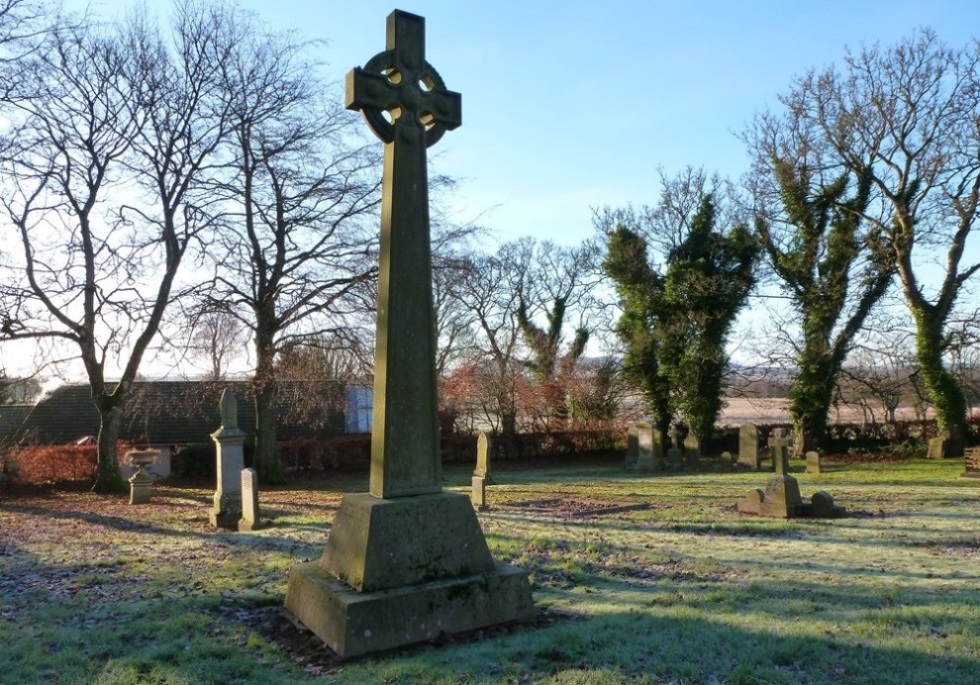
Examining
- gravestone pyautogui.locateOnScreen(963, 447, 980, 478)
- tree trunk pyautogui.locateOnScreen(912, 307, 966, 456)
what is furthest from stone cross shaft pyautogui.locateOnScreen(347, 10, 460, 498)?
tree trunk pyautogui.locateOnScreen(912, 307, 966, 456)

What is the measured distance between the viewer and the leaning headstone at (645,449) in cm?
2497

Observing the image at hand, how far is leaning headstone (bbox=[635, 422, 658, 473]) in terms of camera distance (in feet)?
81.9

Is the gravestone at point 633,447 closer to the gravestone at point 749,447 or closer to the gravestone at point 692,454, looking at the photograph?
the gravestone at point 692,454

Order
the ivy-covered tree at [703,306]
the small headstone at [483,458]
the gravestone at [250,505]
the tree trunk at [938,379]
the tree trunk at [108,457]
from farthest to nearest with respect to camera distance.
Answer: the ivy-covered tree at [703,306], the tree trunk at [938,379], the tree trunk at [108,457], the small headstone at [483,458], the gravestone at [250,505]

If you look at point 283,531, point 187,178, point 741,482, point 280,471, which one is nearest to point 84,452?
point 280,471

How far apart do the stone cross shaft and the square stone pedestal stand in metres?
0.23

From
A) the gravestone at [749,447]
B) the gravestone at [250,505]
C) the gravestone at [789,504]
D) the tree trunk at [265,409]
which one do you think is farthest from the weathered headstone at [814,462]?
the gravestone at [250,505]

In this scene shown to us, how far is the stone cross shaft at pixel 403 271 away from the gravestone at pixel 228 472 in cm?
885

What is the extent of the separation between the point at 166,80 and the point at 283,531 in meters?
14.0

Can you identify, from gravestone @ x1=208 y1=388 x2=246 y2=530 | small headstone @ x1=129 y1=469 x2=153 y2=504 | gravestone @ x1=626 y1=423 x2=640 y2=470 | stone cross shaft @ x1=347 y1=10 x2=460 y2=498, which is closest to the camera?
stone cross shaft @ x1=347 y1=10 x2=460 y2=498

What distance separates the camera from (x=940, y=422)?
1042 inches

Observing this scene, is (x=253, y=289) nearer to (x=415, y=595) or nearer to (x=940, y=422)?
(x=415, y=595)

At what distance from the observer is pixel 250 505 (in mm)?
12836

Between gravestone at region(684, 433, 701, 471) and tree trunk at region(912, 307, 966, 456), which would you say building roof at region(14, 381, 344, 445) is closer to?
gravestone at region(684, 433, 701, 471)
